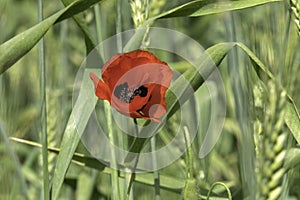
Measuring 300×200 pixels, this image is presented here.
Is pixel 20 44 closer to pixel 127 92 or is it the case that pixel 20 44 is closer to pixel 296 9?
pixel 127 92

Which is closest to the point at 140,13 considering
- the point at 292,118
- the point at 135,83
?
the point at 135,83

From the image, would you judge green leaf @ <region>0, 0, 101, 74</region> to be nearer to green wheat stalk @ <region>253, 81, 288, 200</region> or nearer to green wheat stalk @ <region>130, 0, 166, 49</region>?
green wheat stalk @ <region>130, 0, 166, 49</region>

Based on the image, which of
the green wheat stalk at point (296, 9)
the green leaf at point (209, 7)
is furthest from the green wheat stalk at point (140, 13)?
the green wheat stalk at point (296, 9)

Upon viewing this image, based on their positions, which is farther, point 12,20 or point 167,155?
point 12,20

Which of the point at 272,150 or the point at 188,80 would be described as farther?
the point at 188,80

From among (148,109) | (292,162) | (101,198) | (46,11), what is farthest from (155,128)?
(46,11)

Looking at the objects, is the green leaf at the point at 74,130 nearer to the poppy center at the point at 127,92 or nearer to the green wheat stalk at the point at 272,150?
the poppy center at the point at 127,92

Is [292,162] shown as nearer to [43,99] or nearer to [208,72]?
[208,72]
